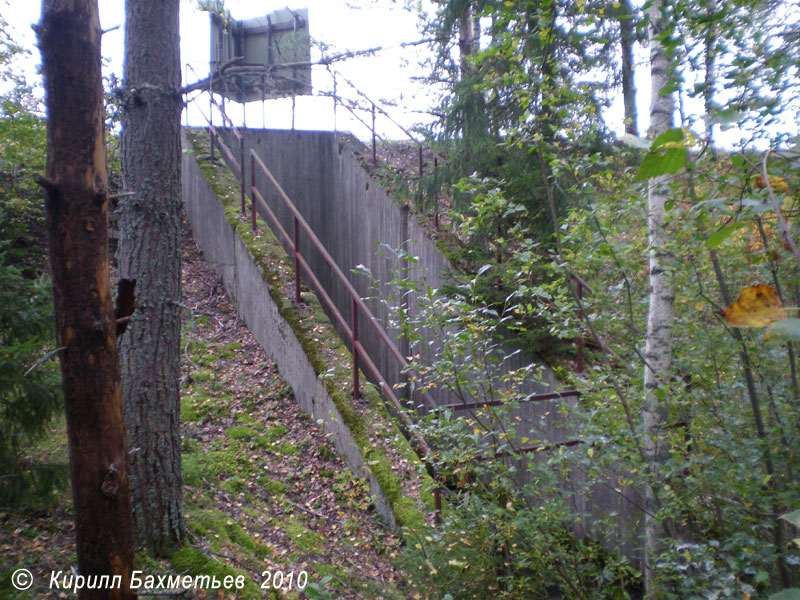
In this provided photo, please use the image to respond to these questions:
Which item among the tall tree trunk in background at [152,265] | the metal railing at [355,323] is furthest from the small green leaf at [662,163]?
the tall tree trunk in background at [152,265]

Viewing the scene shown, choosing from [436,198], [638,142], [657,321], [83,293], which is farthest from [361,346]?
[638,142]

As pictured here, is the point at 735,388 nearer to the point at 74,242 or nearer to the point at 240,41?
the point at 74,242

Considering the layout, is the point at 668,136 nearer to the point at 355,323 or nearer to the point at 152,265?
the point at 152,265

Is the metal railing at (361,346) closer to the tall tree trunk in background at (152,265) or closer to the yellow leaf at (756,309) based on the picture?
the tall tree trunk in background at (152,265)

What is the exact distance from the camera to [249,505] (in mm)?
4746

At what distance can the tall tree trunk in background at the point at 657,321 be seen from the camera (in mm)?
3039

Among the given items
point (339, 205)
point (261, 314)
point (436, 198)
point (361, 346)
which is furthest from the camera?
point (339, 205)

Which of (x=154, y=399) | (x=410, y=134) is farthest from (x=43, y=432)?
(x=410, y=134)

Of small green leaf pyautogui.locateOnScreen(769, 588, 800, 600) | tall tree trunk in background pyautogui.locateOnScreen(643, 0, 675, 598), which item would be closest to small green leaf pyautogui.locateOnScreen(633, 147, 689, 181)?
small green leaf pyautogui.locateOnScreen(769, 588, 800, 600)

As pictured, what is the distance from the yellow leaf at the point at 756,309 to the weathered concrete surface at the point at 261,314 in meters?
4.26
